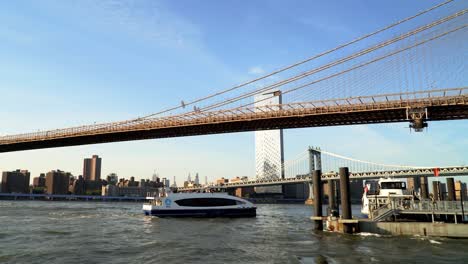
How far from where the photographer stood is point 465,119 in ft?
118

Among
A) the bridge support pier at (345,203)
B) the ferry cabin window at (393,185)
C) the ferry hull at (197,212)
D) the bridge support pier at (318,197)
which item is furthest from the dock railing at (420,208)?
the ferry hull at (197,212)

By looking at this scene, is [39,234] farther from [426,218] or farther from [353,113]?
[353,113]

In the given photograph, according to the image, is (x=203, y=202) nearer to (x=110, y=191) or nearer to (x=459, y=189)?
(x=459, y=189)

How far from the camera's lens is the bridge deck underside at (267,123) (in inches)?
1422

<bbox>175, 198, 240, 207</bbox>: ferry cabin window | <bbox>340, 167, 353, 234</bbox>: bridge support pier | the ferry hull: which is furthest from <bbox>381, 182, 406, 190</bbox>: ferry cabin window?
<bbox>175, 198, 240, 207</bbox>: ferry cabin window

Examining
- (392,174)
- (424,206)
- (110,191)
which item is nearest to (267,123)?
(424,206)

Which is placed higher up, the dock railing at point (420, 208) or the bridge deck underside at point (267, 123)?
the bridge deck underside at point (267, 123)

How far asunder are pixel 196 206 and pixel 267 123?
470 inches

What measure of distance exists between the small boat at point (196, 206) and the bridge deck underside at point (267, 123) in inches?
325

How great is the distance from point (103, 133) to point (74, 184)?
158834 millimetres

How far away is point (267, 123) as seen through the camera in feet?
145

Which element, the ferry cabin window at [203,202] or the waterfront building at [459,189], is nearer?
the waterfront building at [459,189]

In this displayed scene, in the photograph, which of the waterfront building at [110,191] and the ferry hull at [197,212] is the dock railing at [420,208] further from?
the waterfront building at [110,191]

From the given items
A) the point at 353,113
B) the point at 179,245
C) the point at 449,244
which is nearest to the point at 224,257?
the point at 179,245
